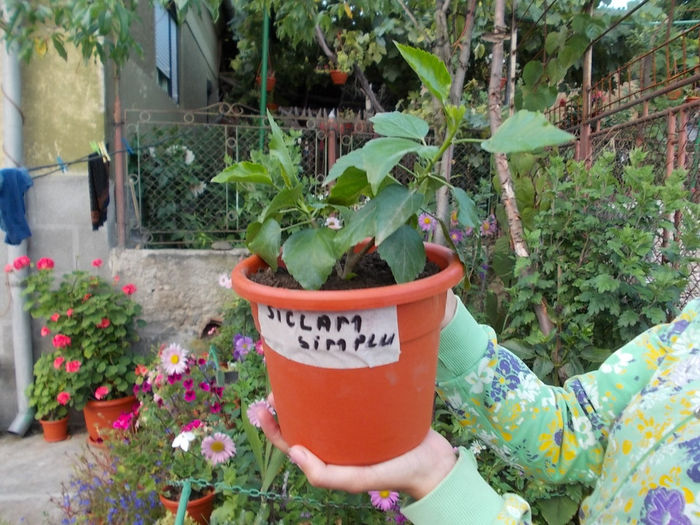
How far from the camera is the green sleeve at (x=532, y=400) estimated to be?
85cm

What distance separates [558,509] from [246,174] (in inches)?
64.2

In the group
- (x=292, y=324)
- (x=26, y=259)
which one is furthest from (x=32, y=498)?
(x=292, y=324)

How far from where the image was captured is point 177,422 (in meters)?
2.02

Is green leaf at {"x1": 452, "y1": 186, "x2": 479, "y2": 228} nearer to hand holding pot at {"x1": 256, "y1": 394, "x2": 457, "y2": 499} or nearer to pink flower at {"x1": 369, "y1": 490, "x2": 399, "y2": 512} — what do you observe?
hand holding pot at {"x1": 256, "y1": 394, "x2": 457, "y2": 499}

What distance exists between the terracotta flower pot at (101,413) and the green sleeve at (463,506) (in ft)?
9.33

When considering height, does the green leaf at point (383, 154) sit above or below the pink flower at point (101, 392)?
above

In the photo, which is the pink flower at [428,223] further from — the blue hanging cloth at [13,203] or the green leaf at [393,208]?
the blue hanging cloth at [13,203]

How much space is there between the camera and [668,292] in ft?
5.33

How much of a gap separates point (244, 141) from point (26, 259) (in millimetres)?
1566

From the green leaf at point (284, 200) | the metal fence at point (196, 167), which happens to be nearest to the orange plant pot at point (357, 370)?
the green leaf at point (284, 200)

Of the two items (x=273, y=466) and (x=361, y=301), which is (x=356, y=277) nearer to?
(x=361, y=301)

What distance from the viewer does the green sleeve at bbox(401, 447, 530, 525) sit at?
679 millimetres

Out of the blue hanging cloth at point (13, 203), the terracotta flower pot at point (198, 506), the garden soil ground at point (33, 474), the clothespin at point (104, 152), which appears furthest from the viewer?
the clothespin at point (104, 152)

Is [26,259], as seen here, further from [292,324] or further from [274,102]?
[274,102]
